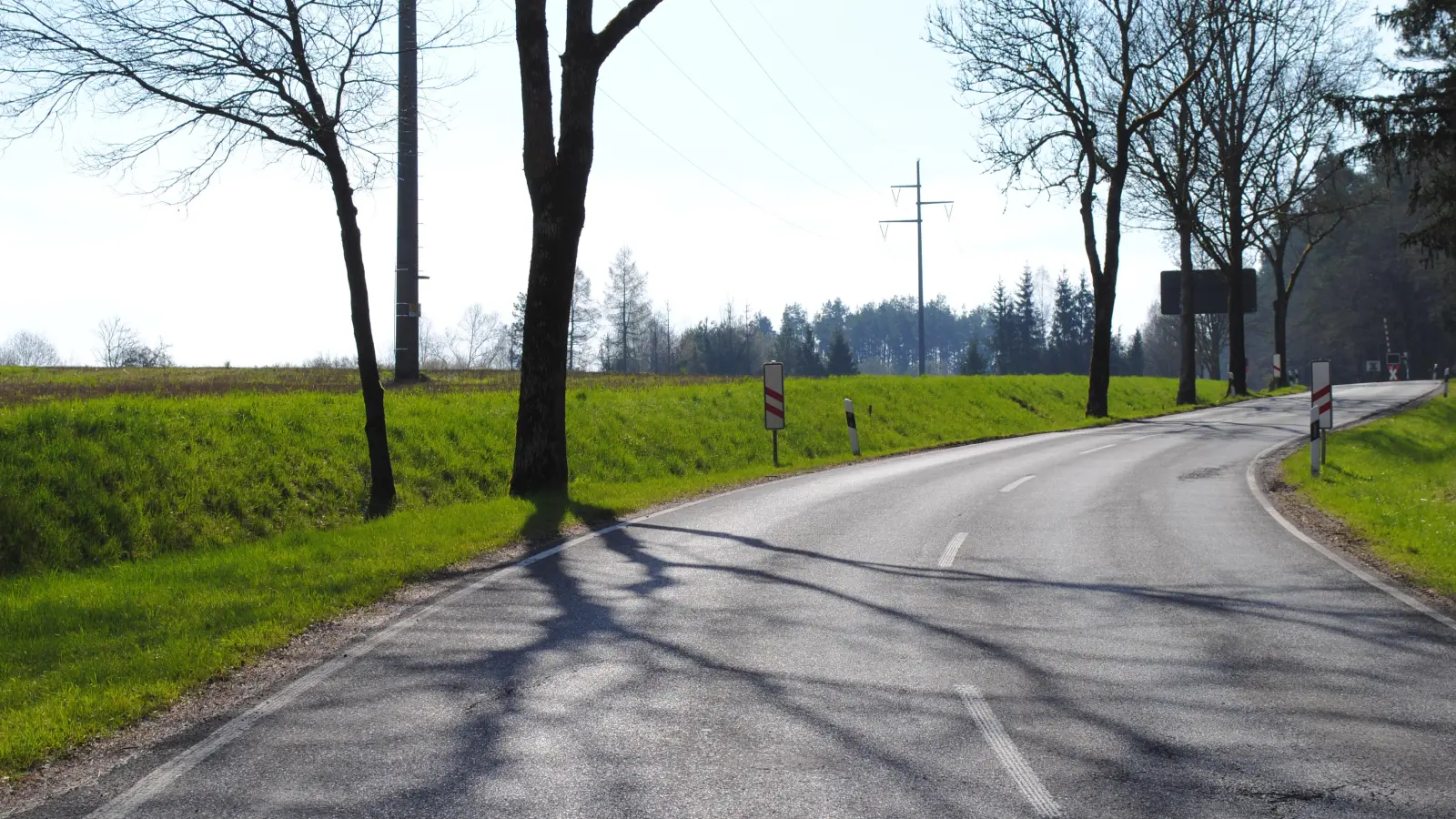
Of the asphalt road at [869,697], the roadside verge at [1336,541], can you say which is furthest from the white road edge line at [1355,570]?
the asphalt road at [869,697]

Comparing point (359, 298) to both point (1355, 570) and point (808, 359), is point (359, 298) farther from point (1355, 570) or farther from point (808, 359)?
point (808, 359)

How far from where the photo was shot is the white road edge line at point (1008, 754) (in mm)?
4121

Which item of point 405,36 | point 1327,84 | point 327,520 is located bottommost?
point 327,520

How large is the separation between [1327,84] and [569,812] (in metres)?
45.1

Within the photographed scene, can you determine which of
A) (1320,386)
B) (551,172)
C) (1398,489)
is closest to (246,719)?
(551,172)

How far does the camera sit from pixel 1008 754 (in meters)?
4.66

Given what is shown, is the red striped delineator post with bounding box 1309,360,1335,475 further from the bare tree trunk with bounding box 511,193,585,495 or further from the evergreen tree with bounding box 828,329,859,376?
the evergreen tree with bounding box 828,329,859,376

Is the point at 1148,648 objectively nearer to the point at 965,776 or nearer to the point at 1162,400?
the point at 965,776

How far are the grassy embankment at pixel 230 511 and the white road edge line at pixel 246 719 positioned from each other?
0.57 metres

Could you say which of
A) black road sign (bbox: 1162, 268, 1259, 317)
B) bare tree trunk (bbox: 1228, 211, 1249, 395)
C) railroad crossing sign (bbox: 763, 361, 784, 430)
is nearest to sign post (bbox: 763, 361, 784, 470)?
railroad crossing sign (bbox: 763, 361, 784, 430)

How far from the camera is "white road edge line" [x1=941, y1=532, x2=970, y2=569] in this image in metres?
9.49

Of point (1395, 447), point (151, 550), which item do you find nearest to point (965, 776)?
point (151, 550)

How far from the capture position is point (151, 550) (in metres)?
11.6

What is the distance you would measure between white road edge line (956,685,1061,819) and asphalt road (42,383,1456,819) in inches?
0.6
